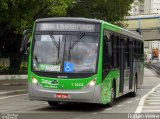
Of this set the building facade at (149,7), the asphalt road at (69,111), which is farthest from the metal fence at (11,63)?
the building facade at (149,7)

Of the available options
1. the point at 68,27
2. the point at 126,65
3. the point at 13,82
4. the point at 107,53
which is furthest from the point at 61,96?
the point at 13,82

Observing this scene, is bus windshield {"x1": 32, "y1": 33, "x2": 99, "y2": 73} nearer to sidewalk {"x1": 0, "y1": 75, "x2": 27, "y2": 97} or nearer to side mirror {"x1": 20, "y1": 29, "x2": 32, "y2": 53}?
side mirror {"x1": 20, "y1": 29, "x2": 32, "y2": 53}

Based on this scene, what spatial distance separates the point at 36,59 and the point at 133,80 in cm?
817

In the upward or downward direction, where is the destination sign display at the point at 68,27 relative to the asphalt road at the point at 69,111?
upward

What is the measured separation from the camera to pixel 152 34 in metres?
63.7

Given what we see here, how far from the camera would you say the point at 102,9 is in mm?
41625

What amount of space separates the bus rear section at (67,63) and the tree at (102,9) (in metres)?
22.0

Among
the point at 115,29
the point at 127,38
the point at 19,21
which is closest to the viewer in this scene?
the point at 115,29

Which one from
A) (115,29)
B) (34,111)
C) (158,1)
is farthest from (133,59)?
(158,1)

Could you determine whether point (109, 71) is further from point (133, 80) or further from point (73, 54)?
point (133, 80)

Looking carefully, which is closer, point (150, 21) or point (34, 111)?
point (34, 111)

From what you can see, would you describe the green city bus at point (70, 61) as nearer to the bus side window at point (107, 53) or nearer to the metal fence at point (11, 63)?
the bus side window at point (107, 53)

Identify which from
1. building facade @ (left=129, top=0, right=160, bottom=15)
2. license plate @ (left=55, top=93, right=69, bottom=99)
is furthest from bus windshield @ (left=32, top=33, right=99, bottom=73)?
building facade @ (left=129, top=0, right=160, bottom=15)

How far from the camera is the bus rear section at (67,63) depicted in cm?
1633
